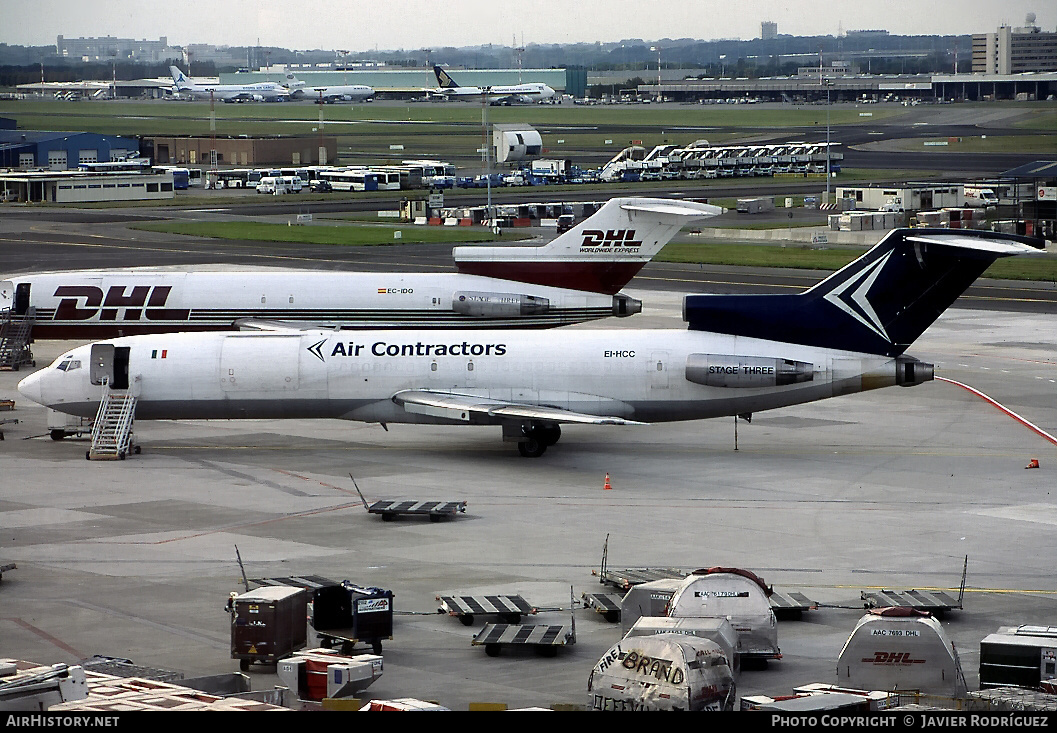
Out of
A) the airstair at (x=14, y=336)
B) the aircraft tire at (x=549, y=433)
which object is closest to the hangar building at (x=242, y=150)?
the airstair at (x=14, y=336)

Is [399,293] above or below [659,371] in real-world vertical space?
above

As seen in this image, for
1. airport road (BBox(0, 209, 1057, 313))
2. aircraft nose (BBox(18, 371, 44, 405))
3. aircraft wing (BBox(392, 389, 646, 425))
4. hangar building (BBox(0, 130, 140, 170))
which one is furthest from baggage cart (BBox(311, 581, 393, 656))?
hangar building (BBox(0, 130, 140, 170))

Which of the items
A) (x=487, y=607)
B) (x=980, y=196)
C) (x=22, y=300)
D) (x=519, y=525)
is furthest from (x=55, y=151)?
(x=487, y=607)

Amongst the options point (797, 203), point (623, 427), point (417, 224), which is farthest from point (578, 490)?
point (797, 203)

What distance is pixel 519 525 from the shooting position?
3478 centimetres

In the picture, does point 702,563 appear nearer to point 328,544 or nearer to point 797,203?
point 328,544

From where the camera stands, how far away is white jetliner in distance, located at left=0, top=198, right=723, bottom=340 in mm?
56594

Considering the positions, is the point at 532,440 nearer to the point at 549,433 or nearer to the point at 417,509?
the point at 549,433

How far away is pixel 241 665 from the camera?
24.1m

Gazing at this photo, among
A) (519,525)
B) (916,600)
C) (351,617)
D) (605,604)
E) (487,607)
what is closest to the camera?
(351,617)

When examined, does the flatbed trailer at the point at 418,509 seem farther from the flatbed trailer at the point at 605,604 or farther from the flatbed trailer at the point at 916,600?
the flatbed trailer at the point at 916,600

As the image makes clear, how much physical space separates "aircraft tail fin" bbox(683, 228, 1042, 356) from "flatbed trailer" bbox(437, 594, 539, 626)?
55.9ft

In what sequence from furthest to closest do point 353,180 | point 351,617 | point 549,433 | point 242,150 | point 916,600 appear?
point 242,150 < point 353,180 < point 549,433 < point 916,600 < point 351,617

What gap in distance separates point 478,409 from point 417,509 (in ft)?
21.8
